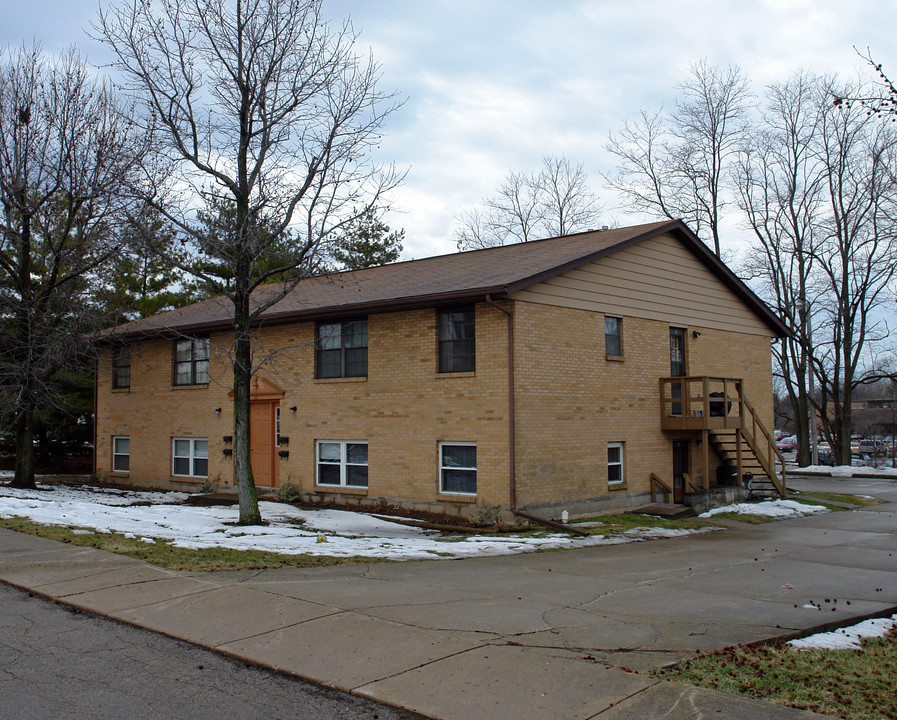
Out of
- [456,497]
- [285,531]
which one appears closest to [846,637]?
[285,531]

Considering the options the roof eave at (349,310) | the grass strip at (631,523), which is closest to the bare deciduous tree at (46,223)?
the roof eave at (349,310)

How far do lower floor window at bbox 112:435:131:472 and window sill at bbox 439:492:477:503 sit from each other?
13169mm

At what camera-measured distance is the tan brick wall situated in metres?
16.7

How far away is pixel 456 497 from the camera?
17078 mm

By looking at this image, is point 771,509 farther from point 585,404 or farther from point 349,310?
point 349,310

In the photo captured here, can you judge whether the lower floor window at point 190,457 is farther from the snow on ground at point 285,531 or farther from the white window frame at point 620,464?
the white window frame at point 620,464

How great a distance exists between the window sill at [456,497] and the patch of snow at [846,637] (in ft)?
30.2

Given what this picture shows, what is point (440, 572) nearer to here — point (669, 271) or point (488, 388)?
point (488, 388)

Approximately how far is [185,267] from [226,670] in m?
9.83

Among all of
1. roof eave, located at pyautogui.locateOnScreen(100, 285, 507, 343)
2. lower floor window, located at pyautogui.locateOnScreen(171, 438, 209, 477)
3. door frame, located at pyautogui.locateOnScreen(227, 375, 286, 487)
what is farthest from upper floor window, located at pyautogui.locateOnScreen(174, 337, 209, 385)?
door frame, located at pyautogui.locateOnScreen(227, 375, 286, 487)

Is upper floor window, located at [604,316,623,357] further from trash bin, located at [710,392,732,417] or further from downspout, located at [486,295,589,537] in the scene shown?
downspout, located at [486,295,589,537]

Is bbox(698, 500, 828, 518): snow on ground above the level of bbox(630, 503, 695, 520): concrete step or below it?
below

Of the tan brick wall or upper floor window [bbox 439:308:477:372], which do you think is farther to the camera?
upper floor window [bbox 439:308:477:372]

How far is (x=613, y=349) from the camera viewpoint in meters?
19.3
